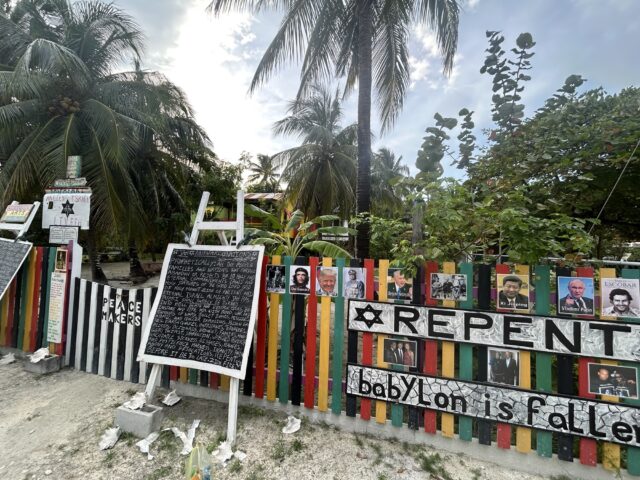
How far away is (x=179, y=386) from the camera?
3.26 metres

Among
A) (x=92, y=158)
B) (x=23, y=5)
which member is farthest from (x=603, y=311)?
(x=23, y=5)

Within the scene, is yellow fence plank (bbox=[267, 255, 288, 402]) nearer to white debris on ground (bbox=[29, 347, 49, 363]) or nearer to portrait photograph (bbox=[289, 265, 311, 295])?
portrait photograph (bbox=[289, 265, 311, 295])

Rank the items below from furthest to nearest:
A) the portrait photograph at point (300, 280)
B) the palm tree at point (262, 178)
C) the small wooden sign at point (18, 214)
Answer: the palm tree at point (262, 178) < the small wooden sign at point (18, 214) < the portrait photograph at point (300, 280)

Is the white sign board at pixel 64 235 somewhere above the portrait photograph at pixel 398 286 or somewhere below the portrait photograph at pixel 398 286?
above

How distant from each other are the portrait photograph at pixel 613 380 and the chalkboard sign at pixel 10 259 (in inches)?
252

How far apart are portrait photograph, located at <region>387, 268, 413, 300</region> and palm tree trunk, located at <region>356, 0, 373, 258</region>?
3.78m

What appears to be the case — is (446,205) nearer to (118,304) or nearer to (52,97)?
(118,304)

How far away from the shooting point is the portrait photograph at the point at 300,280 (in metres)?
2.84

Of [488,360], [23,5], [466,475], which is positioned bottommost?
[466,475]

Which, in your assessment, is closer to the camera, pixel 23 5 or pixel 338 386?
pixel 338 386

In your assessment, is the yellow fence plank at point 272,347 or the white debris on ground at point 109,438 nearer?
the white debris on ground at point 109,438

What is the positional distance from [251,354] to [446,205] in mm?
2418

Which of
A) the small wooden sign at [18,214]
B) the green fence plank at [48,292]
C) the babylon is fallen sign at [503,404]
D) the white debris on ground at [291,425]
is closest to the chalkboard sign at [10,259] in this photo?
the small wooden sign at [18,214]

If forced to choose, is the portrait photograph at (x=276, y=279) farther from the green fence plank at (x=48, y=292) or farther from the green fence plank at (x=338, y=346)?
the green fence plank at (x=48, y=292)
